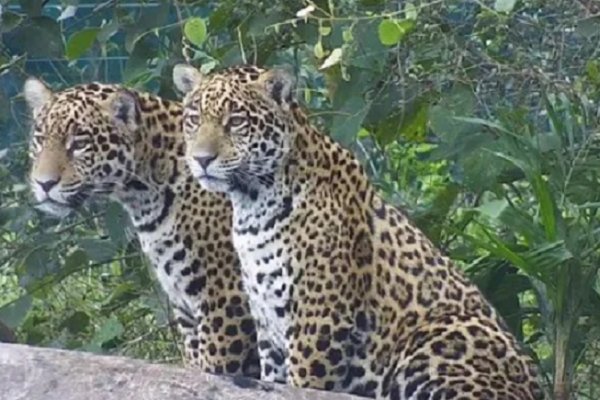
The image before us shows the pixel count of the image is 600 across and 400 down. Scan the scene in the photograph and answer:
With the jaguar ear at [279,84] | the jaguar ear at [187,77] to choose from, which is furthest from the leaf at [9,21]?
the jaguar ear at [279,84]

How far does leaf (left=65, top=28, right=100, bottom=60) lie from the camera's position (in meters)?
8.22

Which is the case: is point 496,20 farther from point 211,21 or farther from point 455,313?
point 455,313

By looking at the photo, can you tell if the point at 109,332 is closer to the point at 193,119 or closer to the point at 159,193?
the point at 159,193

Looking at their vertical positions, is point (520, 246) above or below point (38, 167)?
below

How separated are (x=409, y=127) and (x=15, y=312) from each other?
6.61ft

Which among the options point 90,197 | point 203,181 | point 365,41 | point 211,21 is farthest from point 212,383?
point 211,21

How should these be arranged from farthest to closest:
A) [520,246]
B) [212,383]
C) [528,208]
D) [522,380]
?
[528,208], [520,246], [522,380], [212,383]

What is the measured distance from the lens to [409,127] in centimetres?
872

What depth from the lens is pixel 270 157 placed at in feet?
22.6

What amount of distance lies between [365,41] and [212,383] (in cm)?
203

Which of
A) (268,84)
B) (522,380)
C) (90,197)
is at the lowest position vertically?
(522,380)

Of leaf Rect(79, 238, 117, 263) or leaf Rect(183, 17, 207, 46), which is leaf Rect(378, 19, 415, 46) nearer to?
leaf Rect(183, 17, 207, 46)

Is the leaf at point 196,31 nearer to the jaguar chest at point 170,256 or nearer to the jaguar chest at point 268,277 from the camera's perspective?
the jaguar chest at point 170,256

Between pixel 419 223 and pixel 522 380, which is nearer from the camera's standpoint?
pixel 522 380
